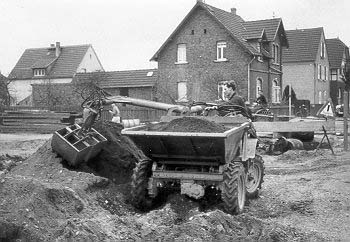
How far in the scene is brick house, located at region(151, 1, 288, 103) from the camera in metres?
36.8

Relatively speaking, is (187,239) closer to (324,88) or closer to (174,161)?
(174,161)

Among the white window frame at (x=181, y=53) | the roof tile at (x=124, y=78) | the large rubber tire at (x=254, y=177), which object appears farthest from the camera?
the roof tile at (x=124, y=78)

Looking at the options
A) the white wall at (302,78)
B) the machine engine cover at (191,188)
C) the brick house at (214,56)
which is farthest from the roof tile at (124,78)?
the machine engine cover at (191,188)

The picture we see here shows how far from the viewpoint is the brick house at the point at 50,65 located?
62500mm

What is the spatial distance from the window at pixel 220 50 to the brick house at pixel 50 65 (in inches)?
1060

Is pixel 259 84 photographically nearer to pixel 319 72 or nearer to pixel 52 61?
pixel 319 72

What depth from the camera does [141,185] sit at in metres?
8.52

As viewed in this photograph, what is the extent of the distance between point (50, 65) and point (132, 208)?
2218 inches

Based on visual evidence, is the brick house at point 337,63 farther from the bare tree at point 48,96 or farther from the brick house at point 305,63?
the bare tree at point 48,96

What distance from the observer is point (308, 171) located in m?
13.5

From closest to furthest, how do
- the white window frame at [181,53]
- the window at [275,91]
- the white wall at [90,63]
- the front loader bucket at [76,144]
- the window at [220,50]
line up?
1. the front loader bucket at [76,144]
2. the window at [220,50]
3. the white window frame at [181,53]
4. the window at [275,91]
5. the white wall at [90,63]

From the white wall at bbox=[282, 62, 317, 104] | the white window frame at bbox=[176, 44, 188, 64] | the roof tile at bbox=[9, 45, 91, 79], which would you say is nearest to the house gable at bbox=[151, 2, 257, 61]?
the white window frame at bbox=[176, 44, 188, 64]

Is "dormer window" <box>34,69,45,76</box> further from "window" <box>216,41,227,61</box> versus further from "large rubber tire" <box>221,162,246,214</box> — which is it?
"large rubber tire" <box>221,162,246,214</box>

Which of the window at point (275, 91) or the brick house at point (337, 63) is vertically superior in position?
the brick house at point (337, 63)
